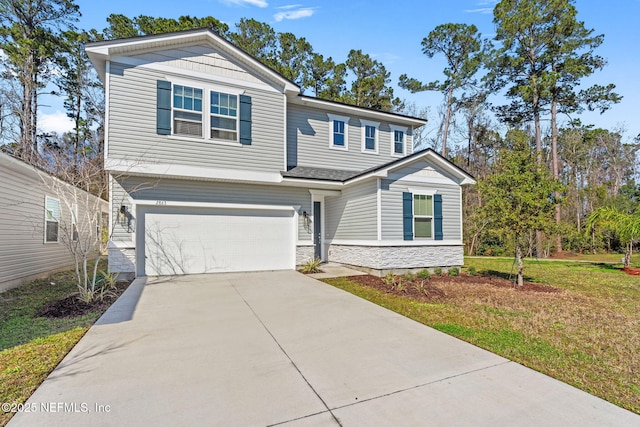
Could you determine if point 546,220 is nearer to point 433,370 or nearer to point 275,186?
point 433,370

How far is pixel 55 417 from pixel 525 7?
24772 mm

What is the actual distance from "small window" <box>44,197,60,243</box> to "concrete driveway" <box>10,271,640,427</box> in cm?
678

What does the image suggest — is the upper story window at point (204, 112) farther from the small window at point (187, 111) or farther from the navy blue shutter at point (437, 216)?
the navy blue shutter at point (437, 216)

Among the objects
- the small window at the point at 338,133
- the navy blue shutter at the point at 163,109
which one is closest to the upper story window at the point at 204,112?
the navy blue shutter at the point at 163,109

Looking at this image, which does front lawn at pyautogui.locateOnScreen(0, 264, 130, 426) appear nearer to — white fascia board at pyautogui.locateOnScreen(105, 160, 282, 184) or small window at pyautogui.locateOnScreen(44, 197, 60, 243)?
small window at pyautogui.locateOnScreen(44, 197, 60, 243)

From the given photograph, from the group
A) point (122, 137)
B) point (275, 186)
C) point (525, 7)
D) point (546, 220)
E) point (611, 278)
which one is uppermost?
point (525, 7)

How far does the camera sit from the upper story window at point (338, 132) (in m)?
12.0

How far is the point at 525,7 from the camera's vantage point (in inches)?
696

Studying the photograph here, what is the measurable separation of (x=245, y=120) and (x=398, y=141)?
22.9ft

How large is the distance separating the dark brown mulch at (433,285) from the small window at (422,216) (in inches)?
58.7

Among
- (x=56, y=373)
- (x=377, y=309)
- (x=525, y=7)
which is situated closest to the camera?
(x=56, y=373)

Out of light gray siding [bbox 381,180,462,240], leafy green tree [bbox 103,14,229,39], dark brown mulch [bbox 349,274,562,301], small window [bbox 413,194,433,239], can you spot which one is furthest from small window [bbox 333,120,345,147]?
leafy green tree [bbox 103,14,229,39]

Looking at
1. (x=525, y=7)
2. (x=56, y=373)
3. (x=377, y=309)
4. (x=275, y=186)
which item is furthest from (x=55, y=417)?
(x=525, y=7)

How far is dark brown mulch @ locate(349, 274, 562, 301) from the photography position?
23.7ft
